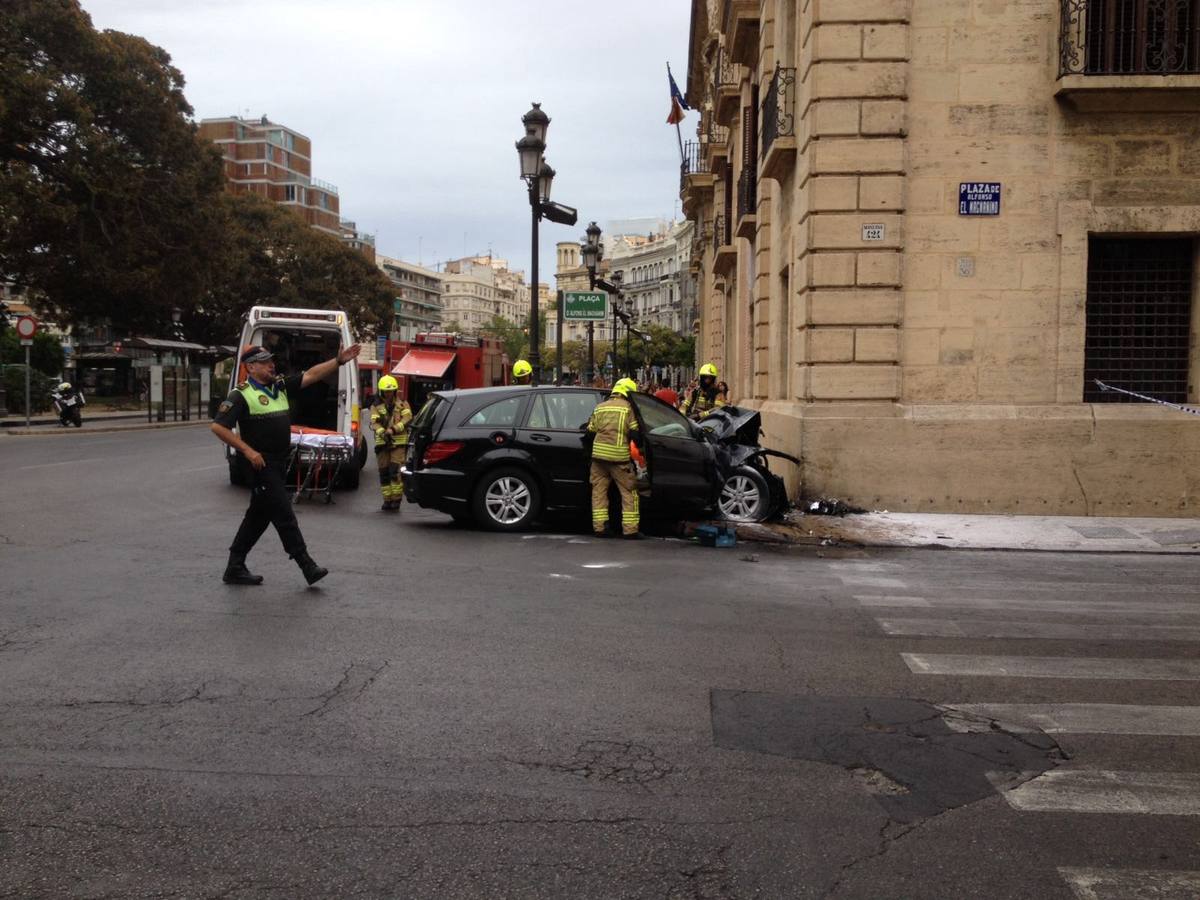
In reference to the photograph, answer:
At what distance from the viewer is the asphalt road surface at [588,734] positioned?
364cm

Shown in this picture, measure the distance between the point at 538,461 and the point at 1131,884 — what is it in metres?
9.02

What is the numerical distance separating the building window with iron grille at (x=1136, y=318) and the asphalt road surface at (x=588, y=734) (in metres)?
5.17

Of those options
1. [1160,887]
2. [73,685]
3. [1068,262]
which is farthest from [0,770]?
[1068,262]

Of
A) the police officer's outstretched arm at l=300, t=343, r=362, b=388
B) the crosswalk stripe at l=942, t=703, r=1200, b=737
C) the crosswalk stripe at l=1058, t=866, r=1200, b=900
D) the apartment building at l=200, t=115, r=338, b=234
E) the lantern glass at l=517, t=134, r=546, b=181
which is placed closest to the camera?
the crosswalk stripe at l=1058, t=866, r=1200, b=900

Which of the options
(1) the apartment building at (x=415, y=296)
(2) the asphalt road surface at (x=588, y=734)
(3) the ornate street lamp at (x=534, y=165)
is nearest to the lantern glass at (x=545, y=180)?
(3) the ornate street lamp at (x=534, y=165)

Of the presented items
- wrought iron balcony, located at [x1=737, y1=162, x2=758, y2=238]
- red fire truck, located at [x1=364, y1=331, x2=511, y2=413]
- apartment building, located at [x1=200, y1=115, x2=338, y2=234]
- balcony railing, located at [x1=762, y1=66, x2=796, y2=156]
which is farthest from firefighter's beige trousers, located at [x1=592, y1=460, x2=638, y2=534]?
apartment building, located at [x1=200, y1=115, x2=338, y2=234]

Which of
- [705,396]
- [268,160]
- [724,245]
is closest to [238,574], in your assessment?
[705,396]

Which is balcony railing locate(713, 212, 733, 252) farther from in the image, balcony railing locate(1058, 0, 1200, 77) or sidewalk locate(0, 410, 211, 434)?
sidewalk locate(0, 410, 211, 434)

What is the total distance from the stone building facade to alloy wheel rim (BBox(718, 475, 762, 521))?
1193 mm

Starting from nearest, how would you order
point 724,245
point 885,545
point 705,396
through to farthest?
1. point 885,545
2. point 705,396
3. point 724,245

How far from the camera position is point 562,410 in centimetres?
1248

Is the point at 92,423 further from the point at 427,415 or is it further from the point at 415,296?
the point at 415,296

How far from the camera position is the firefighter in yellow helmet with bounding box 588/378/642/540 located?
1170cm

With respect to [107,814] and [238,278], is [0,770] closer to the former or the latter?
[107,814]
